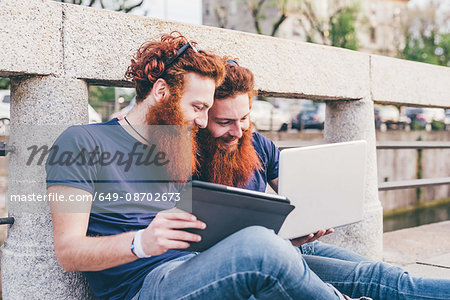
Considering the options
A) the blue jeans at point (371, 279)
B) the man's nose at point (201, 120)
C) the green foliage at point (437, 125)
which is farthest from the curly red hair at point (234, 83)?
the green foliage at point (437, 125)

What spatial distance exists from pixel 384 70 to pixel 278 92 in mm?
1157

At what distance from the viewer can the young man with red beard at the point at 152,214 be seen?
1491mm

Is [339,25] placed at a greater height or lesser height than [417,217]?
greater

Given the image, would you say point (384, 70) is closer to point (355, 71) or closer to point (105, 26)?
point (355, 71)

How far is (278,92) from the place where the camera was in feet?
10.00

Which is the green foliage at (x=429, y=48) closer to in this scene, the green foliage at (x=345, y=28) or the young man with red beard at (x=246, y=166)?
the green foliage at (x=345, y=28)

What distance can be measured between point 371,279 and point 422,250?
2206 millimetres

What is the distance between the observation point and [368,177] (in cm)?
370

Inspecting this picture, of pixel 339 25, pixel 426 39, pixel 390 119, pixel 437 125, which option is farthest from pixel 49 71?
pixel 426 39

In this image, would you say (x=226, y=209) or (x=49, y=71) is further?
(x=49, y=71)

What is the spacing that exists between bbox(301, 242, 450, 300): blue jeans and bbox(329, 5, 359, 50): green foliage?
28055 mm

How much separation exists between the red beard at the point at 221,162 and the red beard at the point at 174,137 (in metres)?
0.16

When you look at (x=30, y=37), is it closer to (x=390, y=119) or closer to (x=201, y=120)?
(x=201, y=120)

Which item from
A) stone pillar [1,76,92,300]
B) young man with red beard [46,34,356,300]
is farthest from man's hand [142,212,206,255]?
stone pillar [1,76,92,300]
